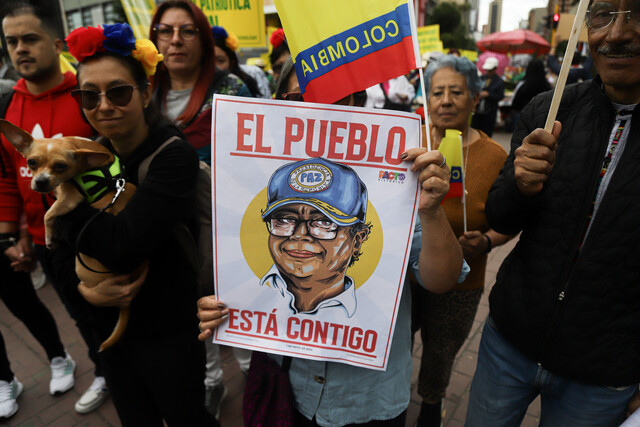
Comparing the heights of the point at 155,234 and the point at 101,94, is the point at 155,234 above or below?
below

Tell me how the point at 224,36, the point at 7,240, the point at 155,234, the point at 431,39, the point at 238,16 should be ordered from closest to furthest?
the point at 155,234
the point at 7,240
the point at 224,36
the point at 238,16
the point at 431,39

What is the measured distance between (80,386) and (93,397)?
0.31 m

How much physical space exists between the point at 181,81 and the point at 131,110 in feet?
3.78

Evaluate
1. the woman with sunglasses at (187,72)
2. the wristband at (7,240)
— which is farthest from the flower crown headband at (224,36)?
the wristband at (7,240)

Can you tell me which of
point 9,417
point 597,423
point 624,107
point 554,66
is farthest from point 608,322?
point 554,66

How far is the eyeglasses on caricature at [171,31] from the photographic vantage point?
2.35 meters

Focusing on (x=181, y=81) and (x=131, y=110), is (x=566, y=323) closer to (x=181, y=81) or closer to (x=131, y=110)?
(x=131, y=110)

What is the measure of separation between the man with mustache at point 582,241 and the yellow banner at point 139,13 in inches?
127

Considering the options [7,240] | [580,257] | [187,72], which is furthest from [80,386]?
[580,257]

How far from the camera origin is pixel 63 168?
125 centimetres

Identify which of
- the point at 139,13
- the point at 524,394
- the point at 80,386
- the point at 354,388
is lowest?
the point at 80,386

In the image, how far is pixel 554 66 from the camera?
818 cm

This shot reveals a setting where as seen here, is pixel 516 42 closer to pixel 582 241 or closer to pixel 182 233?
pixel 582 241

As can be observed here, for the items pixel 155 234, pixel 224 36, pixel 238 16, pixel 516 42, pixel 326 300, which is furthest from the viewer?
pixel 516 42
